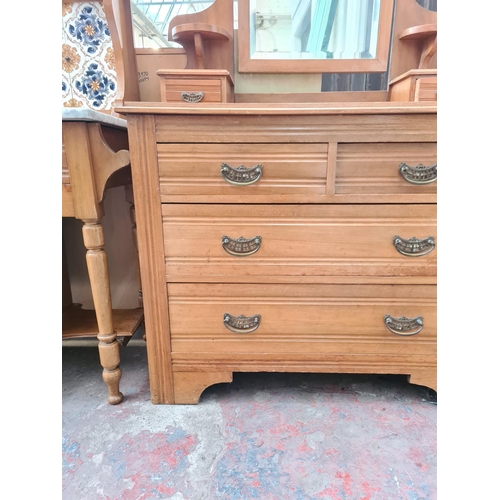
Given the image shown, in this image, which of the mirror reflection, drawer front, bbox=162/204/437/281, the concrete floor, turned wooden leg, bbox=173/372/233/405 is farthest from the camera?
the mirror reflection

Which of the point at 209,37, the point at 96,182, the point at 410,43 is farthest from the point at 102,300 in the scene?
the point at 410,43

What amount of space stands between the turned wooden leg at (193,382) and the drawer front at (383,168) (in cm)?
74

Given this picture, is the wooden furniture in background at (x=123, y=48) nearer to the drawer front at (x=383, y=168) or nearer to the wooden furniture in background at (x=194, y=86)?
the wooden furniture in background at (x=194, y=86)

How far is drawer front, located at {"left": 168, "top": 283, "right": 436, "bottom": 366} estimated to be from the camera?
1064 millimetres

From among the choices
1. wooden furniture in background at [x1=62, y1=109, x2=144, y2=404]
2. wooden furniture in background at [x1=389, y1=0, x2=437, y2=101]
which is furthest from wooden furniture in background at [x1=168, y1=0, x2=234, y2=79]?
wooden furniture in background at [x1=389, y1=0, x2=437, y2=101]

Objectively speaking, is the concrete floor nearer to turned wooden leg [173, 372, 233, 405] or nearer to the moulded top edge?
turned wooden leg [173, 372, 233, 405]

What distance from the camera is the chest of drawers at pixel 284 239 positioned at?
0.95 meters

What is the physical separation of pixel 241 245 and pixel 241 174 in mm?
218

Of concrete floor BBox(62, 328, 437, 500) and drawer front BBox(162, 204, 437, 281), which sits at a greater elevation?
drawer front BBox(162, 204, 437, 281)

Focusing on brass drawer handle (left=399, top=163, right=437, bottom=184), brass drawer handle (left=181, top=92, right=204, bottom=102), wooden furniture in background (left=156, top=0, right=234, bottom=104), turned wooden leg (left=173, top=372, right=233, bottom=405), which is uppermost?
wooden furniture in background (left=156, top=0, right=234, bottom=104)

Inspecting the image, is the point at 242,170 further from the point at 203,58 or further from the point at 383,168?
the point at 203,58

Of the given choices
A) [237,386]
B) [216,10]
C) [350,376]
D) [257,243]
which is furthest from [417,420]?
[216,10]

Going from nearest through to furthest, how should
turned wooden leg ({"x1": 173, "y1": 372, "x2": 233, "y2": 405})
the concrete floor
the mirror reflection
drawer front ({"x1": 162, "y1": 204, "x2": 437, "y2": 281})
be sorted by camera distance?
the concrete floor
drawer front ({"x1": 162, "y1": 204, "x2": 437, "y2": 281})
turned wooden leg ({"x1": 173, "y1": 372, "x2": 233, "y2": 405})
the mirror reflection

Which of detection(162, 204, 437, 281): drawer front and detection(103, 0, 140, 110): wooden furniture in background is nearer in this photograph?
detection(162, 204, 437, 281): drawer front
